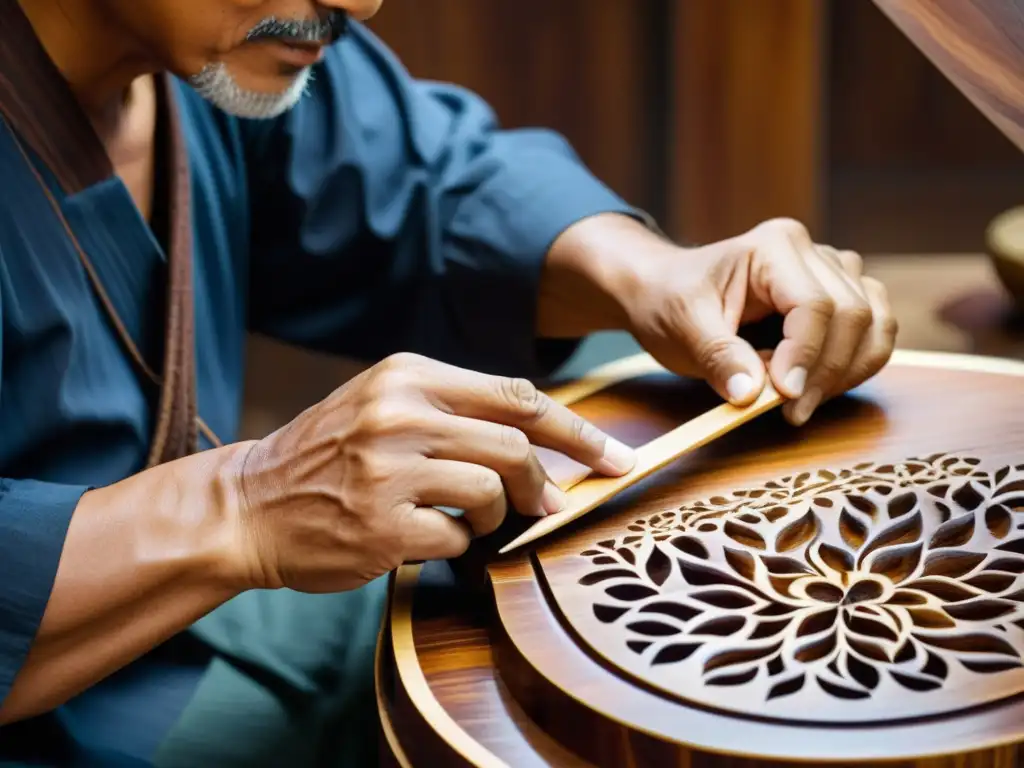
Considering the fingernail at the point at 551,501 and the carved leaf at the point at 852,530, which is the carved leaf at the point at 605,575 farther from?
the carved leaf at the point at 852,530

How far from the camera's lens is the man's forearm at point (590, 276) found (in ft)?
4.91

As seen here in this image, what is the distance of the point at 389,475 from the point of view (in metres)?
1.02

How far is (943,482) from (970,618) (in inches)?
7.7

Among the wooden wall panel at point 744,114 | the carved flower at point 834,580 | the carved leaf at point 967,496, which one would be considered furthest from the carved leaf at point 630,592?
the wooden wall panel at point 744,114

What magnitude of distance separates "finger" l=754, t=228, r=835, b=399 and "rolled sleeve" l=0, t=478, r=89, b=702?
72 centimetres

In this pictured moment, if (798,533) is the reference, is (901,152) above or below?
below

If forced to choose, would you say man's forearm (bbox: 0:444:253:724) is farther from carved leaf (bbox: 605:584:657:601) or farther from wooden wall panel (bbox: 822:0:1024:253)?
wooden wall panel (bbox: 822:0:1024:253)

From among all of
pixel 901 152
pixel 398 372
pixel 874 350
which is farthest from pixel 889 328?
pixel 901 152

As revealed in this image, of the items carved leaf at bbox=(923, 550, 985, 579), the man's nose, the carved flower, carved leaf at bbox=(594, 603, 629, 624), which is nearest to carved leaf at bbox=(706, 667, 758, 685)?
the carved flower

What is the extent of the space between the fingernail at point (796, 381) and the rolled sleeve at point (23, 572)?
0.71 metres

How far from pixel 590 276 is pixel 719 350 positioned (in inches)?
10.4

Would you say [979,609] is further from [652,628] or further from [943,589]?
[652,628]

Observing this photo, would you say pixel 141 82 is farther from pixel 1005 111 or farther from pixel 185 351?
pixel 1005 111

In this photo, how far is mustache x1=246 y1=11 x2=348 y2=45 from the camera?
4.33 ft
